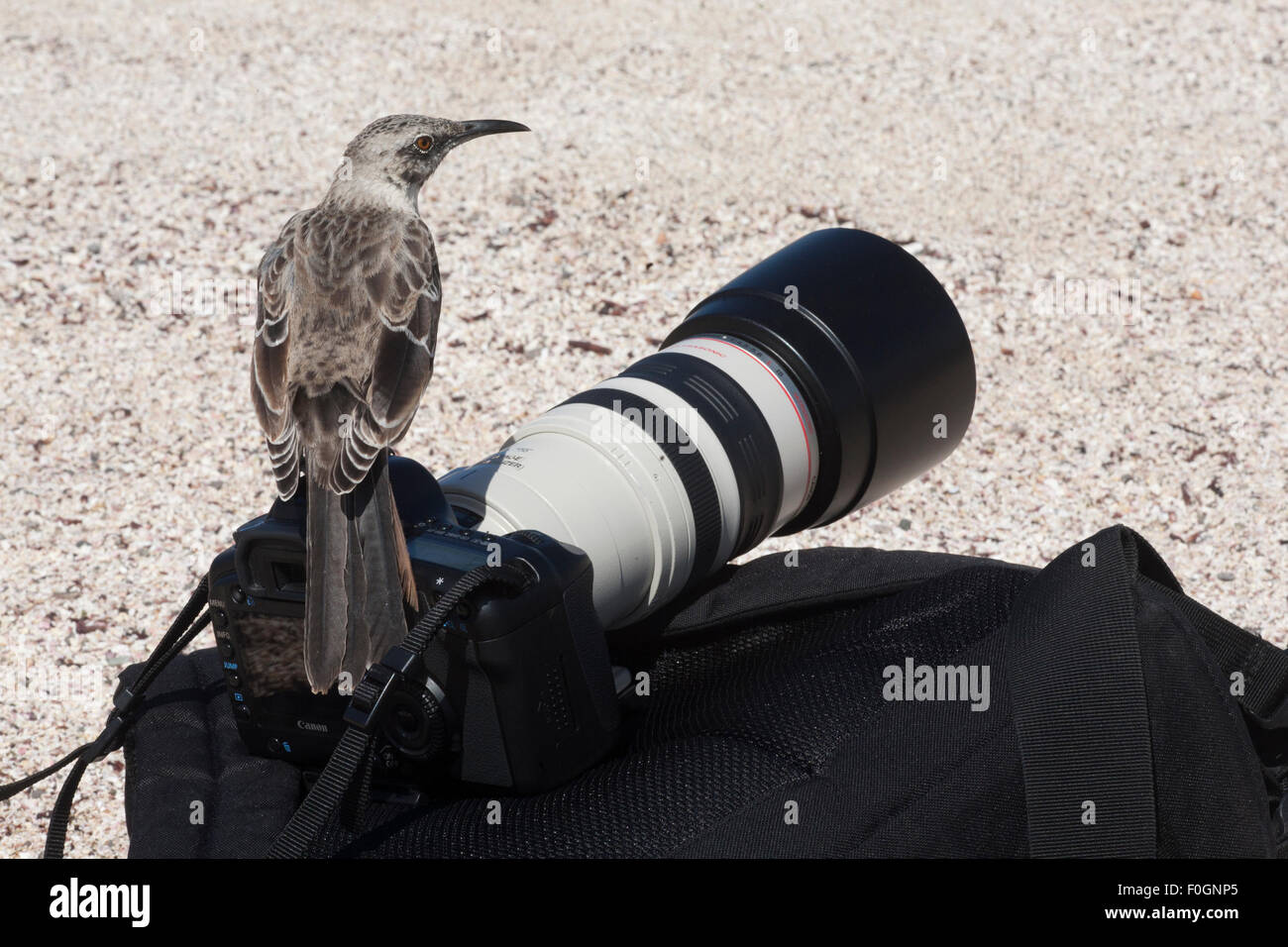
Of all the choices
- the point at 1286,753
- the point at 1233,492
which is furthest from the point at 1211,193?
the point at 1286,753

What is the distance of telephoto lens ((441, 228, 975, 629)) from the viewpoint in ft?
6.97

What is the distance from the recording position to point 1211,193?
5.47 meters

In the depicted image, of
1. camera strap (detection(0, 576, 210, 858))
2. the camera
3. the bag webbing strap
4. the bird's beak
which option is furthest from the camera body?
the bird's beak

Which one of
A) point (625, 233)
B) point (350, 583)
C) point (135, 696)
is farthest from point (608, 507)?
point (625, 233)

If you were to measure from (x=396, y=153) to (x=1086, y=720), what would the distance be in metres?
1.53

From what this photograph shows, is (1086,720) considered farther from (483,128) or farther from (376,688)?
(483,128)

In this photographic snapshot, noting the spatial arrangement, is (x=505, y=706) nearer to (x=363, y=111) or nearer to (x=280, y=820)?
(x=280, y=820)

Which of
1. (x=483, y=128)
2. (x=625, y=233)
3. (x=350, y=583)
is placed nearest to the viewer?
(x=350, y=583)

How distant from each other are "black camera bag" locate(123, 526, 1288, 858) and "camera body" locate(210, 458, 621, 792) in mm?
59

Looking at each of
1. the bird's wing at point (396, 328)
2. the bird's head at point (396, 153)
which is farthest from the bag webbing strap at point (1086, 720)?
the bird's head at point (396, 153)

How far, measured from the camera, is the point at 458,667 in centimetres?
180

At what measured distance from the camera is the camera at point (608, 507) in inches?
71.1

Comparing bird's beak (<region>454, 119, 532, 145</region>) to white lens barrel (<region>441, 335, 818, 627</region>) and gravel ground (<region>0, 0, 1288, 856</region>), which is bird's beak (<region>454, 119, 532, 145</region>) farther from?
gravel ground (<region>0, 0, 1288, 856</region>)
